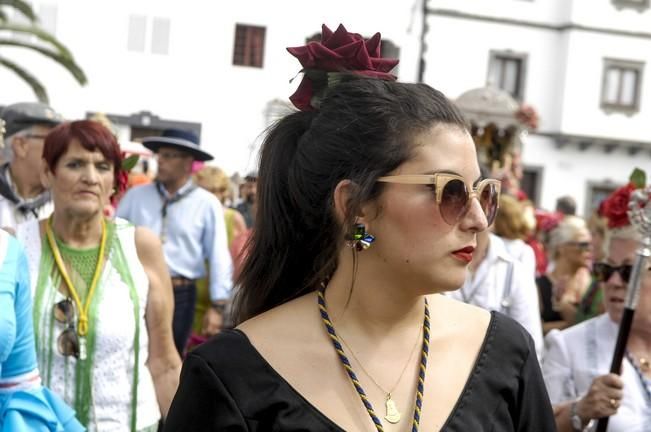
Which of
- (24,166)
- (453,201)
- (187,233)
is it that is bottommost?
(187,233)

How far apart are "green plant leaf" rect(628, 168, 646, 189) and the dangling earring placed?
2010mm

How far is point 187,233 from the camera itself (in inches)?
357

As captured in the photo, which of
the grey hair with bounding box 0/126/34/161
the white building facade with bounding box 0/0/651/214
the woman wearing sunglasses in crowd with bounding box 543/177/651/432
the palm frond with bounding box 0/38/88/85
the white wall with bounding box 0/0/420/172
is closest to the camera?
the woman wearing sunglasses in crowd with bounding box 543/177/651/432

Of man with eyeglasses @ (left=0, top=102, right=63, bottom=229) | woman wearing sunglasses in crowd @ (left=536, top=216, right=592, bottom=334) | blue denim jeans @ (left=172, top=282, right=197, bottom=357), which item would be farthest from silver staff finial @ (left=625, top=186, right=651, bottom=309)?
blue denim jeans @ (left=172, top=282, right=197, bottom=357)

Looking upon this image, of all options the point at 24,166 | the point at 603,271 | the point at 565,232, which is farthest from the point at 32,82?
the point at 603,271

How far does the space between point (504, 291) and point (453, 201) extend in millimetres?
4103

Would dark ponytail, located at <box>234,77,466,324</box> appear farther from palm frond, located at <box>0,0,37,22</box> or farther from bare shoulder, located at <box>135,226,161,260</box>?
palm frond, located at <box>0,0,37,22</box>

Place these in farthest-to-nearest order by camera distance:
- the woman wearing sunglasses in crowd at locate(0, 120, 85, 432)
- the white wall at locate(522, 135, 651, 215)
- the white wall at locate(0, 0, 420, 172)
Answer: the white wall at locate(522, 135, 651, 215) < the white wall at locate(0, 0, 420, 172) < the woman wearing sunglasses in crowd at locate(0, 120, 85, 432)

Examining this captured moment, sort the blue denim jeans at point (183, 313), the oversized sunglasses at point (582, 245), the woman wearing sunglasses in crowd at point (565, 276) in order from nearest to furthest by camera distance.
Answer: the blue denim jeans at point (183, 313), the woman wearing sunglasses in crowd at point (565, 276), the oversized sunglasses at point (582, 245)

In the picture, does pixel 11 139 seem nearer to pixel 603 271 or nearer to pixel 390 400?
pixel 603 271

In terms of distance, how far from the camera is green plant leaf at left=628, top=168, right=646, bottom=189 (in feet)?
15.0

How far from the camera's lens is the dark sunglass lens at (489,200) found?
2.81 meters

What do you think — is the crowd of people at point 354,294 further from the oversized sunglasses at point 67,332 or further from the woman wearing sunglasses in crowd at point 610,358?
the woman wearing sunglasses in crowd at point 610,358

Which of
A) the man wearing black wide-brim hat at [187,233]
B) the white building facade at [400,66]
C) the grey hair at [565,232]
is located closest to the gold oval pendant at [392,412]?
the man wearing black wide-brim hat at [187,233]
